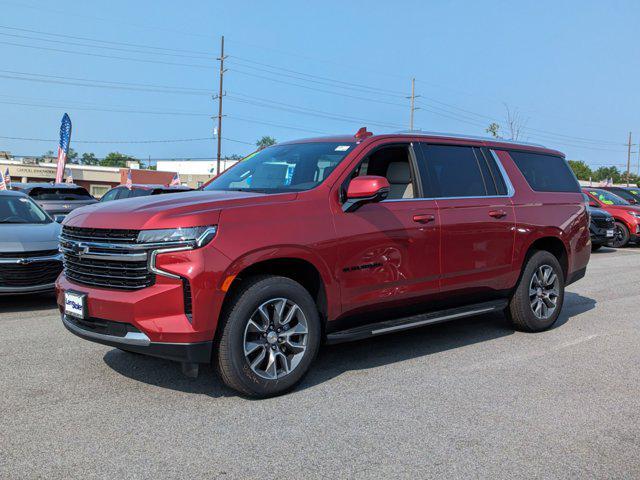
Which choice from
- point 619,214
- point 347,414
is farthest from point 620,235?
point 347,414

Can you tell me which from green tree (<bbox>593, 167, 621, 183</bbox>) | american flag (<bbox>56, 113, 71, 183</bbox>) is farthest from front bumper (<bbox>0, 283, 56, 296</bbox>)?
green tree (<bbox>593, 167, 621, 183</bbox>)

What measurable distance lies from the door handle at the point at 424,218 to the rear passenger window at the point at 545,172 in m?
1.71

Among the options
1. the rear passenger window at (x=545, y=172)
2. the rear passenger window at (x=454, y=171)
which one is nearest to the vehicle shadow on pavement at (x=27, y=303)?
the rear passenger window at (x=454, y=171)

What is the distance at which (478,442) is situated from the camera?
143 inches

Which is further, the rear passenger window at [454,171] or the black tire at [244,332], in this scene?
the rear passenger window at [454,171]

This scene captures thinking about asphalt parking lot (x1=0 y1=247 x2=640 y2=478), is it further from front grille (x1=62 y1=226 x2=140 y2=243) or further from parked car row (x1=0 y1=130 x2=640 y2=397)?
front grille (x1=62 y1=226 x2=140 y2=243)

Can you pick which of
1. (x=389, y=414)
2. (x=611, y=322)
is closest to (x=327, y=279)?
(x=389, y=414)

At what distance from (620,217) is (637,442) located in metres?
15.7

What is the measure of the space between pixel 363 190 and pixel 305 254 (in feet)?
2.27

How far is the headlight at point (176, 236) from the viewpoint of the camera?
3938mm

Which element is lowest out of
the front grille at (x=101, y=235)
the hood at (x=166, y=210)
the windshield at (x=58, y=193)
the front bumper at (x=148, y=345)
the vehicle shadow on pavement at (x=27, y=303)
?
the vehicle shadow on pavement at (x=27, y=303)

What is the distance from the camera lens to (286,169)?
17.2 feet

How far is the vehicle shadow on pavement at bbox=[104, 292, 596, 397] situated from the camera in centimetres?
465

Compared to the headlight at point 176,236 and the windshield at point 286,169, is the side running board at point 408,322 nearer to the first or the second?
the windshield at point 286,169
